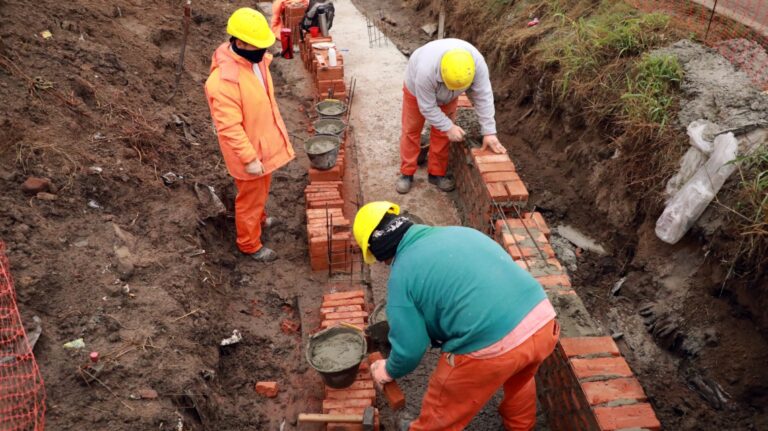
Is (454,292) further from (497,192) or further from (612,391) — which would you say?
(497,192)

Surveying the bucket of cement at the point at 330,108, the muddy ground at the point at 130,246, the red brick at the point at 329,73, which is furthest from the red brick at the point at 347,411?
the red brick at the point at 329,73

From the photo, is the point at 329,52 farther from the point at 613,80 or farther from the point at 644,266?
the point at 644,266

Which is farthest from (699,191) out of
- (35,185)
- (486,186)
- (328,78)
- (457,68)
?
(35,185)

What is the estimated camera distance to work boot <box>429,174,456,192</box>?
5.90m

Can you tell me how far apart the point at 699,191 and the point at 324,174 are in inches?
134

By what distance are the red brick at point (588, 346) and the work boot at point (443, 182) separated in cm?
284

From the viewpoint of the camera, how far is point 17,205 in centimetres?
403

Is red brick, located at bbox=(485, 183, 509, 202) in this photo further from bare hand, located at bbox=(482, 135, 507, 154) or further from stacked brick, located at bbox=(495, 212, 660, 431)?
stacked brick, located at bbox=(495, 212, 660, 431)

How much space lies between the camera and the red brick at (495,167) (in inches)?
191

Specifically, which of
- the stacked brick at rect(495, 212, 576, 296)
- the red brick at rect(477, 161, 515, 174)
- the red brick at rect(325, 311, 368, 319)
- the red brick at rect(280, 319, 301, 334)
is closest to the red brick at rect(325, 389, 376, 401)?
the red brick at rect(325, 311, 368, 319)

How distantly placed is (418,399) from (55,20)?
6.13 meters

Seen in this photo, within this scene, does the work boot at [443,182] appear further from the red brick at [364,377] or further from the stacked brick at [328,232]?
the red brick at [364,377]

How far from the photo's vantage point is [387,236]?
108 inches

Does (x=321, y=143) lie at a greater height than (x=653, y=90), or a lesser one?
lesser
